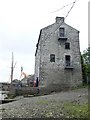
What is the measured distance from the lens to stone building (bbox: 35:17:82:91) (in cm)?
3469

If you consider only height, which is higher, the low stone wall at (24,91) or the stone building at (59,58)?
the stone building at (59,58)

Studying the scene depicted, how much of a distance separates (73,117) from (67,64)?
79.1ft

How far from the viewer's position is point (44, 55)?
35.4 metres

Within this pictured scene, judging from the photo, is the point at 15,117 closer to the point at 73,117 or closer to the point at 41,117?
the point at 41,117

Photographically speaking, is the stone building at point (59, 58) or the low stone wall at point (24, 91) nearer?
the low stone wall at point (24, 91)

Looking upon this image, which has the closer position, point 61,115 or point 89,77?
point 61,115

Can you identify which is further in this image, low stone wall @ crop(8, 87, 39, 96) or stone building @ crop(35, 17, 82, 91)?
stone building @ crop(35, 17, 82, 91)

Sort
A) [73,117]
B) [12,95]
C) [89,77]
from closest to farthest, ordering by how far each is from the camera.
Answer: [73,117] → [12,95] → [89,77]

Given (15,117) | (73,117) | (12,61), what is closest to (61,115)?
(73,117)

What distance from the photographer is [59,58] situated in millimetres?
35812

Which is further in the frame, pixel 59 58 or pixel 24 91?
pixel 59 58

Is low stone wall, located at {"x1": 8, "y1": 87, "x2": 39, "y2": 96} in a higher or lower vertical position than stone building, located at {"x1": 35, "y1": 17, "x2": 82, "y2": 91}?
lower

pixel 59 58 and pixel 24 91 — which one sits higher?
pixel 59 58

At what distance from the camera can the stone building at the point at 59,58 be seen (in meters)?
34.7
